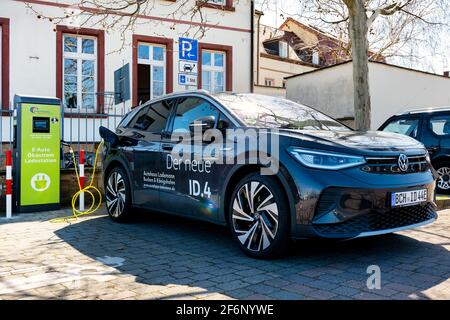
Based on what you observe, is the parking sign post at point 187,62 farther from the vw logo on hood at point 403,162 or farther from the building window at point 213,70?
the building window at point 213,70

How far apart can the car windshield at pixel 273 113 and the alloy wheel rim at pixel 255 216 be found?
28.1 inches

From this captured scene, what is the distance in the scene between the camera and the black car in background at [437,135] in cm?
976

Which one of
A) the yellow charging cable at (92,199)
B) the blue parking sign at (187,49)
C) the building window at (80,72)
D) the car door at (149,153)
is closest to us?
the car door at (149,153)

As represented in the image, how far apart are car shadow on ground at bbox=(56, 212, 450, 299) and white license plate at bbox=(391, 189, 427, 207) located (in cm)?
55

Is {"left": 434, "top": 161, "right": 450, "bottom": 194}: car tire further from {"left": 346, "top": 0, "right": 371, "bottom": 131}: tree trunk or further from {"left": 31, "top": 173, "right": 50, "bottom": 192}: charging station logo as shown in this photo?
{"left": 31, "top": 173, "right": 50, "bottom": 192}: charging station logo

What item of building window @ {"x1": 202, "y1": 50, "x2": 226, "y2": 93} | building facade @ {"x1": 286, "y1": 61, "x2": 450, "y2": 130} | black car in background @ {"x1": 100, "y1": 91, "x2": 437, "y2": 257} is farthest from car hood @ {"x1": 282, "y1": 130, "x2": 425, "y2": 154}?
building window @ {"x1": 202, "y1": 50, "x2": 226, "y2": 93}

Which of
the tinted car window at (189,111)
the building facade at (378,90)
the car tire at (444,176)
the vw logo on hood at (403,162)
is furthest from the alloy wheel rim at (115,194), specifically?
the building facade at (378,90)

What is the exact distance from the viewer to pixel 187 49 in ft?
30.1

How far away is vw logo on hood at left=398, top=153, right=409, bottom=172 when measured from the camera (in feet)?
14.6

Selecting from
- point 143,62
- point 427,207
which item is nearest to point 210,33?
point 143,62

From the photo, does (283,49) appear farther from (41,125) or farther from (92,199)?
(41,125)

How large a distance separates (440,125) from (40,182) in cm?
764
